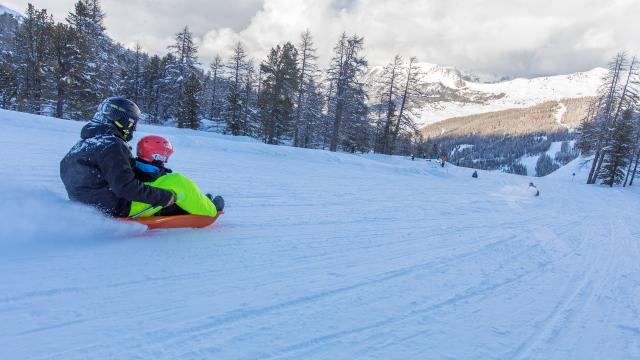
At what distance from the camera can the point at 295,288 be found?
3.70 m

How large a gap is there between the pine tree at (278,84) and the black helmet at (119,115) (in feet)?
107

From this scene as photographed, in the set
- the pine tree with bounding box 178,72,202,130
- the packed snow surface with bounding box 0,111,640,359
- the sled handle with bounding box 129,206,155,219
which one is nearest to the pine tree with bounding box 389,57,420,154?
the pine tree with bounding box 178,72,202,130

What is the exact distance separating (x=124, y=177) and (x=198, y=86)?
37064mm

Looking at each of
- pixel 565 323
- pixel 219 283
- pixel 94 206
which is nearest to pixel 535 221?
pixel 565 323

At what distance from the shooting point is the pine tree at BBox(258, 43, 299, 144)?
3666 centimetres

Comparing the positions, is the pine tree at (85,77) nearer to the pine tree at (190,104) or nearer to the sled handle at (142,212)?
the pine tree at (190,104)

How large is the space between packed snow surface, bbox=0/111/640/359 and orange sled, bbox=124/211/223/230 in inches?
3.7

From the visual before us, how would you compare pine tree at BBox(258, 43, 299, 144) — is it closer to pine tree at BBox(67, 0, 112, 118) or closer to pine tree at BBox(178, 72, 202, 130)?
pine tree at BBox(178, 72, 202, 130)

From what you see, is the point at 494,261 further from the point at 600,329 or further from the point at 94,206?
the point at 94,206

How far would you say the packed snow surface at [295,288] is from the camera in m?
2.71

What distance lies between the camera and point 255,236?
5.23 metres

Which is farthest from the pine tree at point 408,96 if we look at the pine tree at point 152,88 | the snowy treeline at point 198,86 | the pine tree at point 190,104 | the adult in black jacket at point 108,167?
the adult in black jacket at point 108,167

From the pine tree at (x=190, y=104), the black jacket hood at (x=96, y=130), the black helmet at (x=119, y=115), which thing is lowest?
the black jacket hood at (x=96, y=130)

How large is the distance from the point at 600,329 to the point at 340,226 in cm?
367
